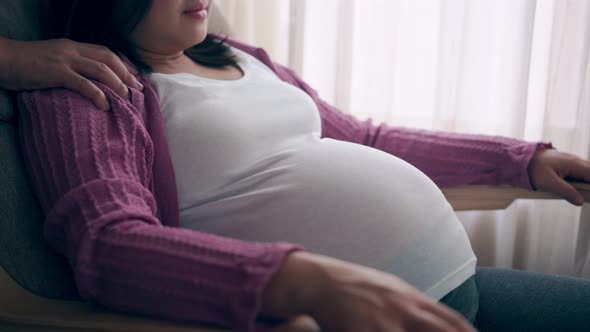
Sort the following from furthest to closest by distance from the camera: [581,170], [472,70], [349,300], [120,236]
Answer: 1. [472,70]
2. [581,170]
3. [120,236]
4. [349,300]

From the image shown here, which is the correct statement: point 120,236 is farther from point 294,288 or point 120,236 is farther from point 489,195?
point 489,195

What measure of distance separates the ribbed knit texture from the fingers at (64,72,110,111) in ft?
0.04

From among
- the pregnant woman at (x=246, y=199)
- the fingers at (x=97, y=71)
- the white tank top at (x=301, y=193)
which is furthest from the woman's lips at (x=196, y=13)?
the fingers at (x=97, y=71)

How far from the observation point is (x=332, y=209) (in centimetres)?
87

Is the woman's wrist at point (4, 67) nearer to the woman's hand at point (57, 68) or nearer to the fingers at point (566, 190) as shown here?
the woman's hand at point (57, 68)

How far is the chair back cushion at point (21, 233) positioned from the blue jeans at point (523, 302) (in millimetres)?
578

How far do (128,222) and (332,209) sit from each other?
327mm

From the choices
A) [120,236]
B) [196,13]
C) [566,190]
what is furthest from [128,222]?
[566,190]

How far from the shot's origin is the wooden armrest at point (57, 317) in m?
0.62

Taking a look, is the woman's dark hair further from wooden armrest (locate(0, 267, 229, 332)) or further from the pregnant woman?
wooden armrest (locate(0, 267, 229, 332))

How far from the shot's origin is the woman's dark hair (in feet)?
3.18

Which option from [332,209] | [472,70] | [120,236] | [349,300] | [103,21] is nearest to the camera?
[349,300]

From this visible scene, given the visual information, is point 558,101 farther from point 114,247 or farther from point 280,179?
point 114,247

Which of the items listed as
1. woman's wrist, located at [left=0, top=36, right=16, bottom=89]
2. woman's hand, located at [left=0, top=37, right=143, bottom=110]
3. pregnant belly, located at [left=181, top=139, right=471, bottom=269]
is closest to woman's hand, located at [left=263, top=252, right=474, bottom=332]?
pregnant belly, located at [left=181, top=139, right=471, bottom=269]
